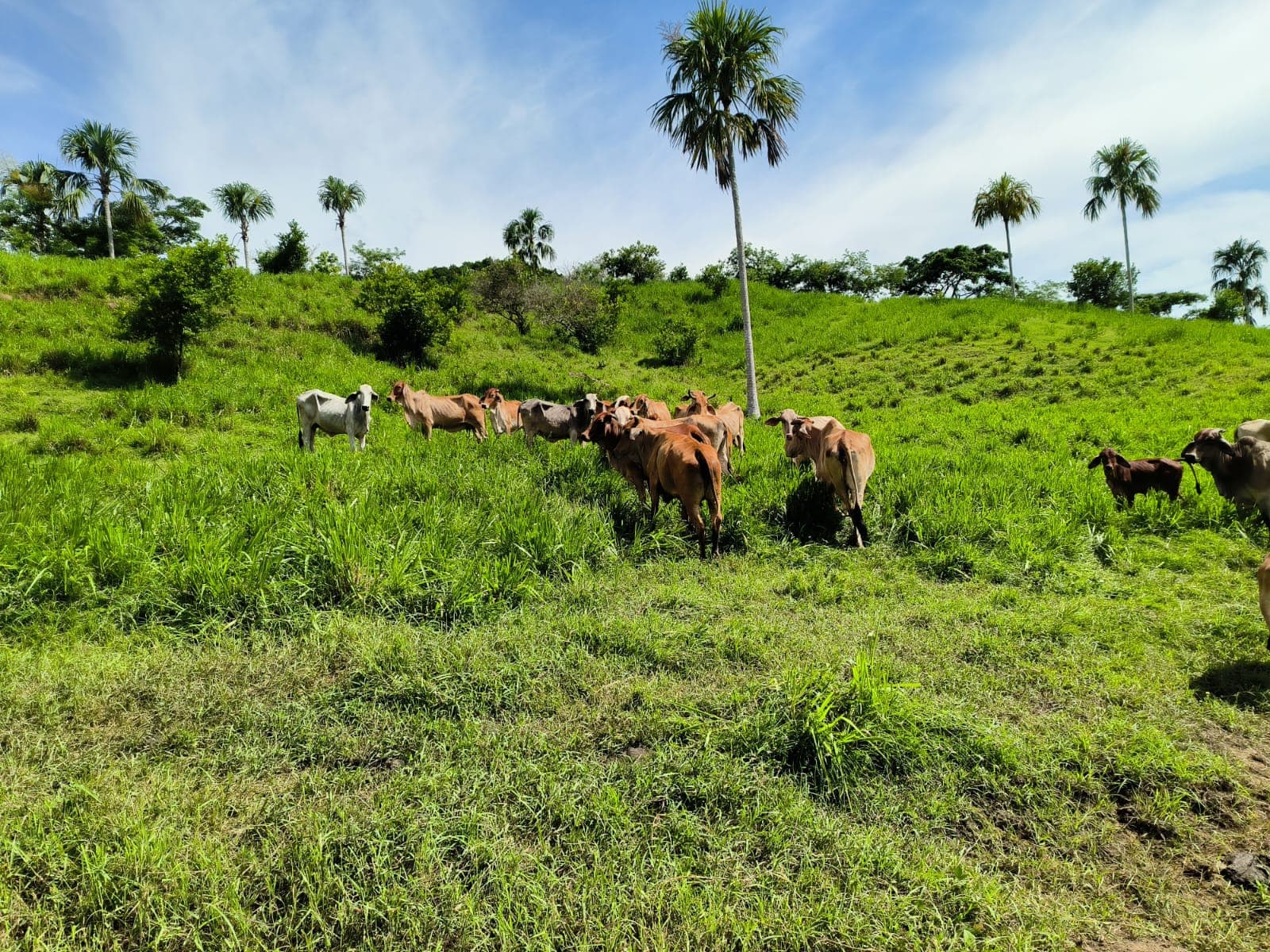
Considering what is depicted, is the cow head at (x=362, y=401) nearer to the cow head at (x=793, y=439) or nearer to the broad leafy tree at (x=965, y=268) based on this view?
the cow head at (x=793, y=439)

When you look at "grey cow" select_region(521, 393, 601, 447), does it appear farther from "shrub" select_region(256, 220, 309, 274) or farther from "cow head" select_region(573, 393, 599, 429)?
"shrub" select_region(256, 220, 309, 274)

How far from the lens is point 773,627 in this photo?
429 cm

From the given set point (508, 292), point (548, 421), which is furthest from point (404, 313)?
point (548, 421)

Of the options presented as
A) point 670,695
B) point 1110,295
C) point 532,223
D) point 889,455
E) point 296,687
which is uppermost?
point 532,223

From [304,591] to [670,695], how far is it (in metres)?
2.89

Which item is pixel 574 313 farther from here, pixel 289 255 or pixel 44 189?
pixel 44 189

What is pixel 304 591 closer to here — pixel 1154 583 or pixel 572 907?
pixel 572 907

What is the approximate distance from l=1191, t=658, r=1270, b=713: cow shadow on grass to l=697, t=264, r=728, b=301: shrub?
3115 centimetres

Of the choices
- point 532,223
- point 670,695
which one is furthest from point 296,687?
point 532,223

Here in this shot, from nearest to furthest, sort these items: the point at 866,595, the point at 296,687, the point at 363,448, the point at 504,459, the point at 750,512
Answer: the point at 296,687
the point at 866,595
the point at 750,512
the point at 504,459
the point at 363,448

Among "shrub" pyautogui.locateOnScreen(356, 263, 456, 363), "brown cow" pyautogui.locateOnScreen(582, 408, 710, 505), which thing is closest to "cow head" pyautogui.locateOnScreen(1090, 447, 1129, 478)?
"brown cow" pyautogui.locateOnScreen(582, 408, 710, 505)

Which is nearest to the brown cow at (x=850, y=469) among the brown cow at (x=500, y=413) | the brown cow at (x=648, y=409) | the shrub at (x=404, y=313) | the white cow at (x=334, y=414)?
the brown cow at (x=648, y=409)

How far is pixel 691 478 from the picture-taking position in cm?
608

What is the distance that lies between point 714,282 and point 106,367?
28.1 m
